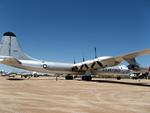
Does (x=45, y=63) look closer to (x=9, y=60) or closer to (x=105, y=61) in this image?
(x=9, y=60)

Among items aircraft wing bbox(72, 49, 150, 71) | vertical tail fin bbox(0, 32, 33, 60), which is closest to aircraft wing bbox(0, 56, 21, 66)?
vertical tail fin bbox(0, 32, 33, 60)

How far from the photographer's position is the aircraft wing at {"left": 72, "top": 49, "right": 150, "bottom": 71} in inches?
1636

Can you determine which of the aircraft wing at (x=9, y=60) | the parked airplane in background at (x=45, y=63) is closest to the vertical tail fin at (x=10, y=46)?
the parked airplane in background at (x=45, y=63)

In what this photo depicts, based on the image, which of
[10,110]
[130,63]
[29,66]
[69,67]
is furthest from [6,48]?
[10,110]

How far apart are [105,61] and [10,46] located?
Result: 17.8m

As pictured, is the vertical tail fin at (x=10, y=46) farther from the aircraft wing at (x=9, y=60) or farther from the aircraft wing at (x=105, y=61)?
the aircraft wing at (x=105, y=61)

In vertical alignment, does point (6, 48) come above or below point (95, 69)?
above

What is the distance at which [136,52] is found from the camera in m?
40.2

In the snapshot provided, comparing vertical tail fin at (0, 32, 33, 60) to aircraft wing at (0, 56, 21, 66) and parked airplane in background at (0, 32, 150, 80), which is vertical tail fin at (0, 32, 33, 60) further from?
aircraft wing at (0, 56, 21, 66)

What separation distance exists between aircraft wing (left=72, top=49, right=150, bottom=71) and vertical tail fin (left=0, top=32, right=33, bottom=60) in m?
12.4

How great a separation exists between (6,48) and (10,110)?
3849cm

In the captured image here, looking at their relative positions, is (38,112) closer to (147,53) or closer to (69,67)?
(147,53)

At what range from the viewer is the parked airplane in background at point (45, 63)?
156 ft

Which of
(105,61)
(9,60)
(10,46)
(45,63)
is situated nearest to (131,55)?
(105,61)
